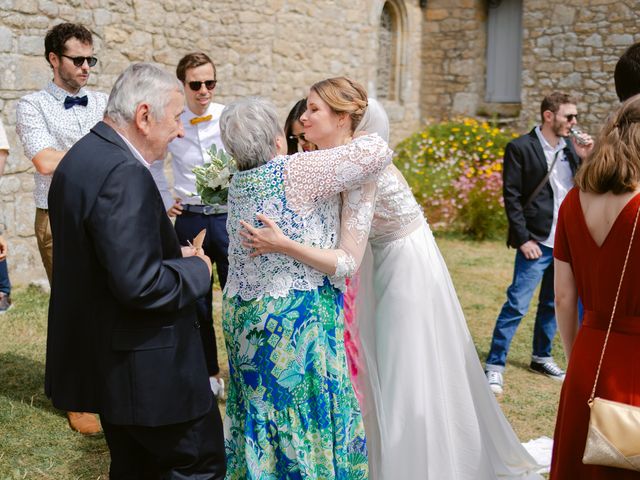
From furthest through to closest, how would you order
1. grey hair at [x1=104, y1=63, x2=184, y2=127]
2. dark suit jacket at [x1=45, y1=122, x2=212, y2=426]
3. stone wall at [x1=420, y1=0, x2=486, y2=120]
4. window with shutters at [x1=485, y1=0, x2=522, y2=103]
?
stone wall at [x1=420, y1=0, x2=486, y2=120] → window with shutters at [x1=485, y1=0, x2=522, y2=103] → grey hair at [x1=104, y1=63, x2=184, y2=127] → dark suit jacket at [x1=45, y1=122, x2=212, y2=426]

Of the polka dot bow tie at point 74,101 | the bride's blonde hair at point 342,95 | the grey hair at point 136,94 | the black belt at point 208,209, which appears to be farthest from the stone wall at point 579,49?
the grey hair at point 136,94

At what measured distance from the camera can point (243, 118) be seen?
116 inches

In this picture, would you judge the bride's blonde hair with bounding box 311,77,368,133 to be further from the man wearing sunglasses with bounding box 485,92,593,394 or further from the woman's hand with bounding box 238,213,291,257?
the man wearing sunglasses with bounding box 485,92,593,394

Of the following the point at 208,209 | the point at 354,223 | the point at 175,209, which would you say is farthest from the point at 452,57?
the point at 354,223

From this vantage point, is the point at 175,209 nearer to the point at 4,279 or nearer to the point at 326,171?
the point at 326,171

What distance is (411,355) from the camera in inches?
137

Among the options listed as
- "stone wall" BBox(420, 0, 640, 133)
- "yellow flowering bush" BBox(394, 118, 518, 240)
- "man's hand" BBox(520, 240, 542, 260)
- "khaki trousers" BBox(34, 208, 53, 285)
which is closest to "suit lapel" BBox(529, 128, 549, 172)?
"man's hand" BBox(520, 240, 542, 260)

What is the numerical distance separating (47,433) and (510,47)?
12.3 meters

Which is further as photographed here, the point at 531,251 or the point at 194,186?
the point at 531,251

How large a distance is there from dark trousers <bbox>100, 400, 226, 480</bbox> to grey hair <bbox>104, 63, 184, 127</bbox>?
1.02 metres

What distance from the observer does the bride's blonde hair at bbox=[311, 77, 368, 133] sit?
3184mm

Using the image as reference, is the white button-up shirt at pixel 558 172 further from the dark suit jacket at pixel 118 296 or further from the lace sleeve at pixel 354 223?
the dark suit jacket at pixel 118 296

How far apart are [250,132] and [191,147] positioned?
6.76ft

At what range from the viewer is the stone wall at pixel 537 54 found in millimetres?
12727
